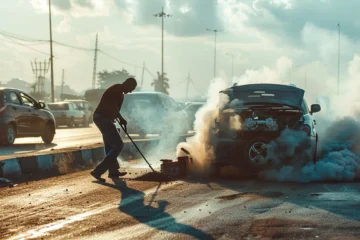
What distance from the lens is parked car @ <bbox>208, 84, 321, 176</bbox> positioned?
11.4m

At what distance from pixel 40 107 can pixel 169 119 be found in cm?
477

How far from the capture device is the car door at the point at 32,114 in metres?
20.9

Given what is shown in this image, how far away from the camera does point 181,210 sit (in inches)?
307

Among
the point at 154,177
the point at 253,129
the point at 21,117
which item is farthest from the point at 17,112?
the point at 253,129

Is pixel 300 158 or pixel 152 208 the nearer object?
pixel 152 208

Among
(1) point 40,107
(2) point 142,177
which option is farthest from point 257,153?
(1) point 40,107

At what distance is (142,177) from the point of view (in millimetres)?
11586

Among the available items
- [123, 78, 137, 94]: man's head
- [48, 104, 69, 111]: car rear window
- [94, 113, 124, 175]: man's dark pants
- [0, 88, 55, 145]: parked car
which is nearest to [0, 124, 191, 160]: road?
[0, 88, 55, 145]: parked car

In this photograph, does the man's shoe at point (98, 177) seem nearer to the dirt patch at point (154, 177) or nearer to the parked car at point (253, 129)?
the dirt patch at point (154, 177)

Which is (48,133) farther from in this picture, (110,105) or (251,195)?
(251,195)

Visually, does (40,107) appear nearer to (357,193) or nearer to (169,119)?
(169,119)

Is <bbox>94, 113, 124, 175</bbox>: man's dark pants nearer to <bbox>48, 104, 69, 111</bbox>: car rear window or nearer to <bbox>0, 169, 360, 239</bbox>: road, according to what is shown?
<bbox>0, 169, 360, 239</bbox>: road

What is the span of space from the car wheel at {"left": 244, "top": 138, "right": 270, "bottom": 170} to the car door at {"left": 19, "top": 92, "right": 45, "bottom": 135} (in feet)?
35.9

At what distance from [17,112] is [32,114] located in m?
0.90
